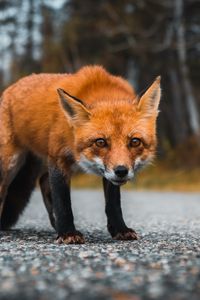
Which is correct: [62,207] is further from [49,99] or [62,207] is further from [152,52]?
[152,52]

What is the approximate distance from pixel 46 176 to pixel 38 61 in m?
29.0

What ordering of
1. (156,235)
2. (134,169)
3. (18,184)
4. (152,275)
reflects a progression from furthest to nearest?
1. (18,184)
2. (156,235)
3. (134,169)
4. (152,275)

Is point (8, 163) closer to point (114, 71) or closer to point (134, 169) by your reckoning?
point (134, 169)

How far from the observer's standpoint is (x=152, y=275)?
3611mm

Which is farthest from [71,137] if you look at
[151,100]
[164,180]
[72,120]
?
[164,180]

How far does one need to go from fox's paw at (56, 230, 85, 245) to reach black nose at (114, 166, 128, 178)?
0.99 m

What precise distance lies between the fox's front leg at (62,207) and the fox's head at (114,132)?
0.38 metres

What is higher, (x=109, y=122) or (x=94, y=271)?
(x=109, y=122)

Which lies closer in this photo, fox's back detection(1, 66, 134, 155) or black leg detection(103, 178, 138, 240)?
fox's back detection(1, 66, 134, 155)

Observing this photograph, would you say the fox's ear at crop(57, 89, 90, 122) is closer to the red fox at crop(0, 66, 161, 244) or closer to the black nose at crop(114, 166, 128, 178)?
the red fox at crop(0, 66, 161, 244)

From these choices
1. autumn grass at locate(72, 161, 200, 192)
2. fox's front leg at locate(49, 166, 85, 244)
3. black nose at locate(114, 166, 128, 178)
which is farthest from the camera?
autumn grass at locate(72, 161, 200, 192)

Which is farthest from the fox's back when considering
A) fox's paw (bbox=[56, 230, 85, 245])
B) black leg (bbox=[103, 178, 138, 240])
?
fox's paw (bbox=[56, 230, 85, 245])

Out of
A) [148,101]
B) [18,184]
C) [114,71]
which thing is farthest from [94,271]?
[114,71]

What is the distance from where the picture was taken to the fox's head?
5.66 m
